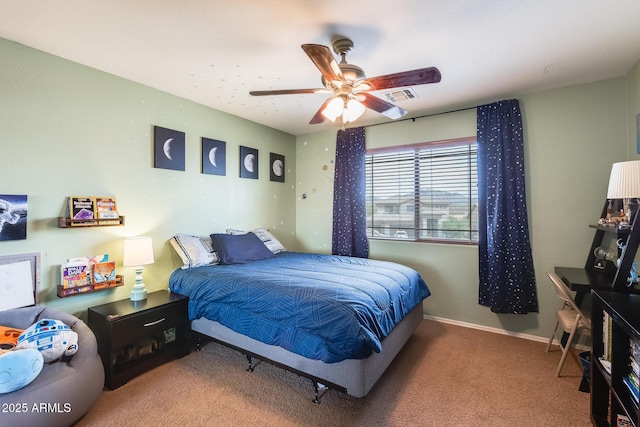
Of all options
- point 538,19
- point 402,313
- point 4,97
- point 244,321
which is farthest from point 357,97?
point 4,97

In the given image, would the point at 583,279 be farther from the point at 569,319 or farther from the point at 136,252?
the point at 136,252

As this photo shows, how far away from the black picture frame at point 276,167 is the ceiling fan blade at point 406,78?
233 centimetres

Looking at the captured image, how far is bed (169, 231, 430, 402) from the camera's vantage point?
1.76 meters

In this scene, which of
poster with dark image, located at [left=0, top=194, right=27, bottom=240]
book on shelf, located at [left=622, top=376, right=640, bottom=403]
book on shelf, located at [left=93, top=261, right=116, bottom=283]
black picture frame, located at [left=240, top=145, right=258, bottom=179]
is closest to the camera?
book on shelf, located at [left=622, top=376, right=640, bottom=403]

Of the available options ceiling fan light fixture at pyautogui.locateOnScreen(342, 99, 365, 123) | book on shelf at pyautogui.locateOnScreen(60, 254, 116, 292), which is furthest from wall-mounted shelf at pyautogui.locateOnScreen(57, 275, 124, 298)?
ceiling fan light fixture at pyautogui.locateOnScreen(342, 99, 365, 123)

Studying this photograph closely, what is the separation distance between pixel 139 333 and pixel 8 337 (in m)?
0.69

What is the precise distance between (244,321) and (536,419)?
76.7 inches

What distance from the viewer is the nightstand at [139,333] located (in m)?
2.06

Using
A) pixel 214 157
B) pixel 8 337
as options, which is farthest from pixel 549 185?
pixel 8 337

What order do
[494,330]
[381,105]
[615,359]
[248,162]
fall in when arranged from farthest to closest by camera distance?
[248,162], [494,330], [381,105], [615,359]

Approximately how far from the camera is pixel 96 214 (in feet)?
7.52

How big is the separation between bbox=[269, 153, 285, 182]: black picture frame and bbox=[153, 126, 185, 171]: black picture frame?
1258 mm

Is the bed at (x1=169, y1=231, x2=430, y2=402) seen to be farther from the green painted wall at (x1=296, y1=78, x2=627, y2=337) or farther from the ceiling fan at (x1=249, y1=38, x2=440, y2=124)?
the ceiling fan at (x1=249, y1=38, x2=440, y2=124)

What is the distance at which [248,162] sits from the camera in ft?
12.0
